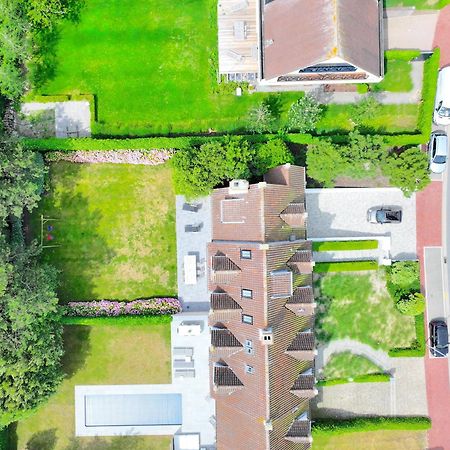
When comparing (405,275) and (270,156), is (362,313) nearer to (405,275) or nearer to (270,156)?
(405,275)

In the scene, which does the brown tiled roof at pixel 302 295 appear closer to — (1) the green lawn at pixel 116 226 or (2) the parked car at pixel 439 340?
(1) the green lawn at pixel 116 226

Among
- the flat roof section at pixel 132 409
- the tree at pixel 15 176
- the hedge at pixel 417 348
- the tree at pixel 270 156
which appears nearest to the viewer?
the tree at pixel 15 176

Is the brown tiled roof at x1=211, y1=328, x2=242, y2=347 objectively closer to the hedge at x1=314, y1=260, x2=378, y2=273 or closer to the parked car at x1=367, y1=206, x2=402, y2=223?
the hedge at x1=314, y1=260, x2=378, y2=273

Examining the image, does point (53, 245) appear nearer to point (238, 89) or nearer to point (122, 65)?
point (122, 65)

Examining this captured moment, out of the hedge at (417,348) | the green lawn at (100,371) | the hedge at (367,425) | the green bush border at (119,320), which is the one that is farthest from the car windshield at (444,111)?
the green lawn at (100,371)

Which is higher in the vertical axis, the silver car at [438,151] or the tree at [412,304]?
the silver car at [438,151]

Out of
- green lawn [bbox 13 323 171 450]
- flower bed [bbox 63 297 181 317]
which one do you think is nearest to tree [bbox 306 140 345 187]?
flower bed [bbox 63 297 181 317]

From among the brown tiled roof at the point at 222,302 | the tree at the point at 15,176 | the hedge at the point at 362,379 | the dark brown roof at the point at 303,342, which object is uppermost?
the tree at the point at 15,176
